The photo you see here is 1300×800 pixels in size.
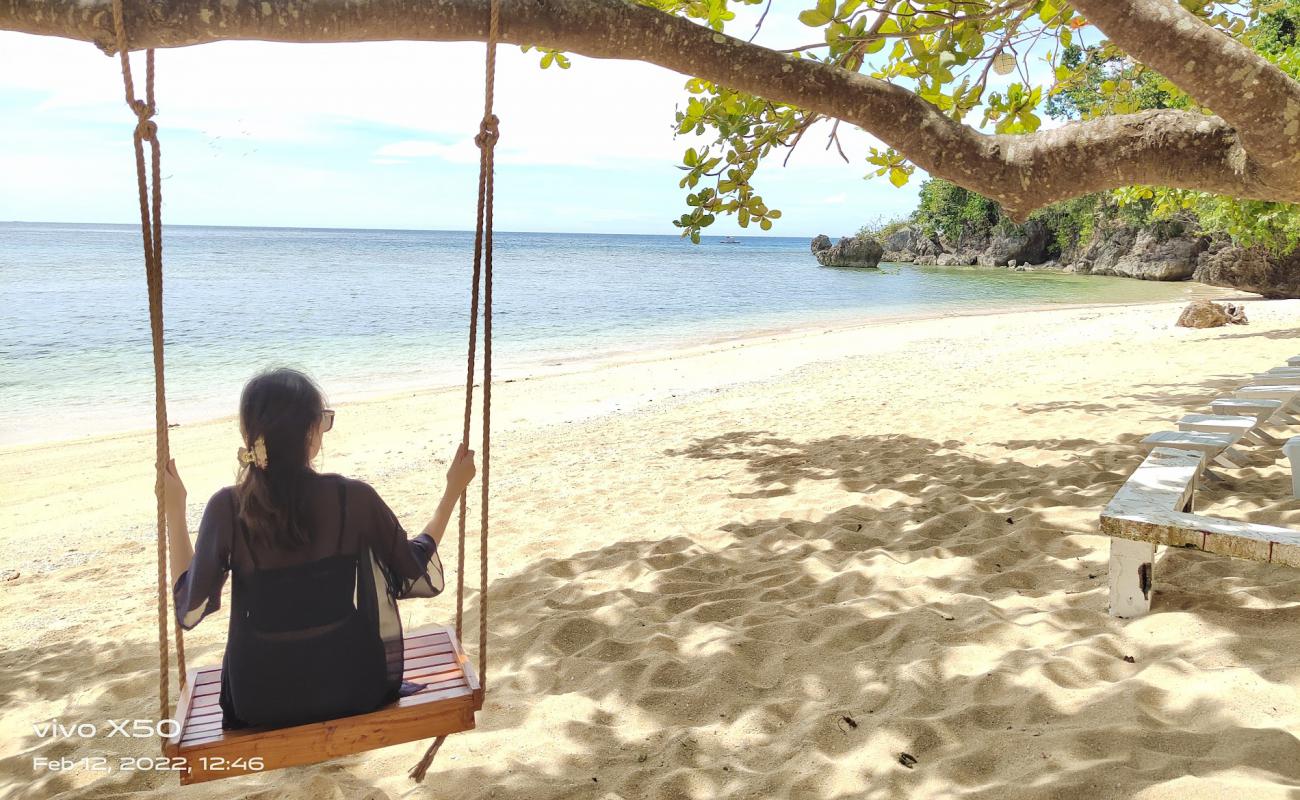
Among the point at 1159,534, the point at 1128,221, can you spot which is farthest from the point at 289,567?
the point at 1128,221

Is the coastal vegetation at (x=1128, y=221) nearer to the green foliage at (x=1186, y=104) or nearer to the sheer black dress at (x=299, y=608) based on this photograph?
the green foliage at (x=1186, y=104)

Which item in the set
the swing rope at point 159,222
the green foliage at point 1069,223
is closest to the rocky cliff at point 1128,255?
the green foliage at point 1069,223

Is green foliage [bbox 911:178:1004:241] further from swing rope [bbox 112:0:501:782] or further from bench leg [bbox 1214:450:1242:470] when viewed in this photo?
swing rope [bbox 112:0:501:782]

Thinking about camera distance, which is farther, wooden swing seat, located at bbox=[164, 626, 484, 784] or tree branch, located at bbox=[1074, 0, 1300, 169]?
→ tree branch, located at bbox=[1074, 0, 1300, 169]

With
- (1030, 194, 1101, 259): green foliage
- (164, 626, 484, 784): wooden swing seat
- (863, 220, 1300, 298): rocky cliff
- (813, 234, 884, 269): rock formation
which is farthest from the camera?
(813, 234, 884, 269): rock formation

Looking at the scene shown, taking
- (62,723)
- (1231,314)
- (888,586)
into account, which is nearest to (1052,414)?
(888,586)

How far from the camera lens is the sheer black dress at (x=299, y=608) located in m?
2.19

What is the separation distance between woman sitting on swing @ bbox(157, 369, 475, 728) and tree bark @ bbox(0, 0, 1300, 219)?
1.02 m

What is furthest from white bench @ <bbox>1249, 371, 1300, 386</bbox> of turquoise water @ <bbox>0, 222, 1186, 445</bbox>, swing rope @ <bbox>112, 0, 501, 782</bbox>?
turquoise water @ <bbox>0, 222, 1186, 445</bbox>

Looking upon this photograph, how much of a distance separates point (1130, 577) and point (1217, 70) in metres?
1.66

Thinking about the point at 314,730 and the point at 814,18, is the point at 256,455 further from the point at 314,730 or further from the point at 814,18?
the point at 814,18

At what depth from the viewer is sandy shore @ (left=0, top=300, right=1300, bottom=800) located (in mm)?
2373

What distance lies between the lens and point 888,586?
145 inches

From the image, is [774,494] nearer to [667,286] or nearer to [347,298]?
[347,298]
